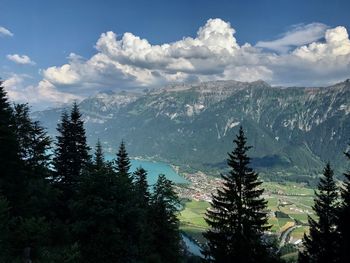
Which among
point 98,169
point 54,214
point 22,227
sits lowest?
point 54,214

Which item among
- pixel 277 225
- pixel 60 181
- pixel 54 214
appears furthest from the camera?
pixel 277 225

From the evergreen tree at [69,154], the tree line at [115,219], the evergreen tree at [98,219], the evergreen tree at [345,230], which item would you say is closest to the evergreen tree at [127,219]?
the tree line at [115,219]

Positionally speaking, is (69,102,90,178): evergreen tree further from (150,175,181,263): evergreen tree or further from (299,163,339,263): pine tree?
(299,163,339,263): pine tree

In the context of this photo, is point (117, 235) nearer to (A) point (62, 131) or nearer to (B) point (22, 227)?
(B) point (22, 227)

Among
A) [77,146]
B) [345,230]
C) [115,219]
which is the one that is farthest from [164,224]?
[345,230]

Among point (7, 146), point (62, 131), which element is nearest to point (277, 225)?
point (62, 131)

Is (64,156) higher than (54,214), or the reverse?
(64,156)
